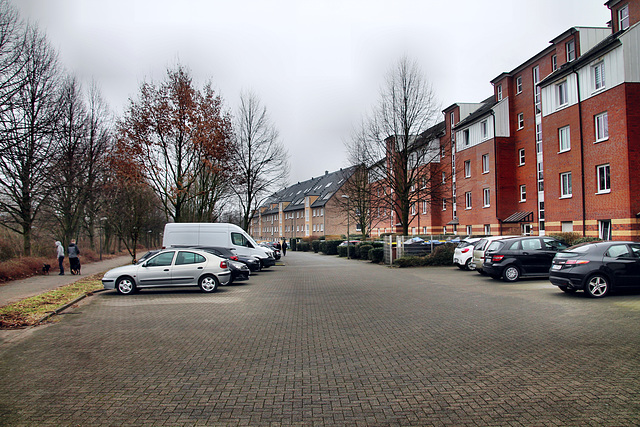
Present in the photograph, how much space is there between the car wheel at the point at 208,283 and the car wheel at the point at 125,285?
212cm

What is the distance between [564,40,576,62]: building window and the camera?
2941cm

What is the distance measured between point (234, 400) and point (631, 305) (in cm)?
964

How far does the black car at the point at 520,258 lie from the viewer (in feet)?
55.9

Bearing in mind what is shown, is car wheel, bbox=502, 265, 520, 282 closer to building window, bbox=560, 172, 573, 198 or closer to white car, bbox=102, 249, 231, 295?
white car, bbox=102, 249, 231, 295

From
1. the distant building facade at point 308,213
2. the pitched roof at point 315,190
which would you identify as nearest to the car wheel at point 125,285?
the distant building facade at point 308,213

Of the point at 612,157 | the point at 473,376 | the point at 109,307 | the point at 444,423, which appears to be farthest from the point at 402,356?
the point at 612,157

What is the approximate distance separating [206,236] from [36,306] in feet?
39.3

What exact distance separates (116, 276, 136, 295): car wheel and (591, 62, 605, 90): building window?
23898 millimetres

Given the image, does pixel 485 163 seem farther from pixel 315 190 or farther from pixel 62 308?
pixel 315 190

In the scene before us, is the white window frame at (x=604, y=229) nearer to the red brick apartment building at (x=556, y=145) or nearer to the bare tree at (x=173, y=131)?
the red brick apartment building at (x=556, y=145)

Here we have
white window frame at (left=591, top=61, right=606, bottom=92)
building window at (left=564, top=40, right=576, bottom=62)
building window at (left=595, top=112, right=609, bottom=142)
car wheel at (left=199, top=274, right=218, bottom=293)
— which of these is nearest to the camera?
car wheel at (left=199, top=274, right=218, bottom=293)

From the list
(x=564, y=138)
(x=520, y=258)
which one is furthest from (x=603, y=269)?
(x=564, y=138)

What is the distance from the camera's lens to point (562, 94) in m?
28.2

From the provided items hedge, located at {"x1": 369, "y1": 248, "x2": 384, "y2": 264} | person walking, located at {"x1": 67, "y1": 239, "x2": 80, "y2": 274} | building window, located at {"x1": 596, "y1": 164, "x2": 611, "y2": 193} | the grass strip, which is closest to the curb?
the grass strip
